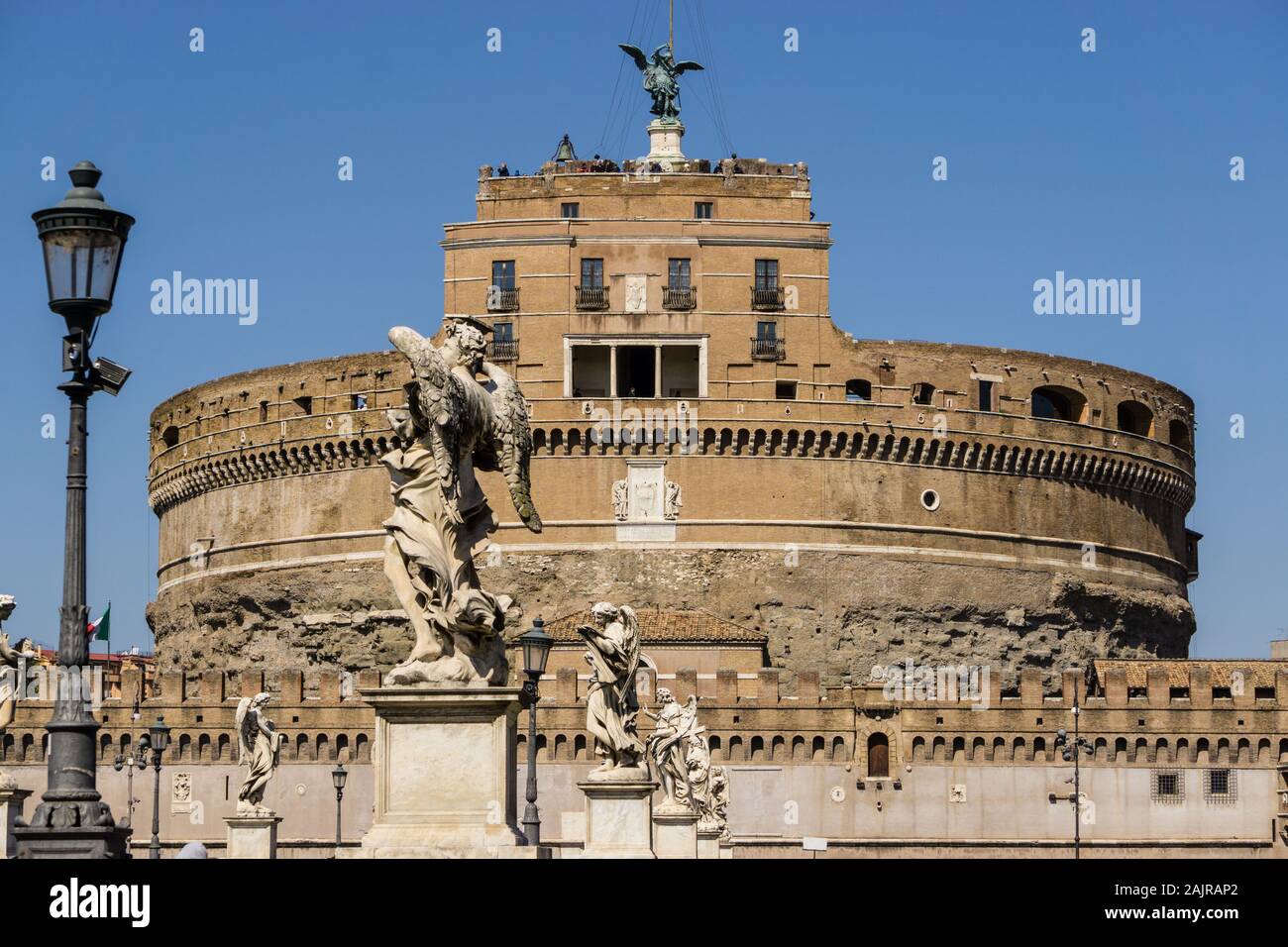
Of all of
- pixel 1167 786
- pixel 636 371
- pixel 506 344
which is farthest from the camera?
pixel 636 371

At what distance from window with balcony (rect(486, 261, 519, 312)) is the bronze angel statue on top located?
61.0m

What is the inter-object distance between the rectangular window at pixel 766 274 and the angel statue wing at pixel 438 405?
61.8 meters

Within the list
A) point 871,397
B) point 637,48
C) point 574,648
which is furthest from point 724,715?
point 637,48

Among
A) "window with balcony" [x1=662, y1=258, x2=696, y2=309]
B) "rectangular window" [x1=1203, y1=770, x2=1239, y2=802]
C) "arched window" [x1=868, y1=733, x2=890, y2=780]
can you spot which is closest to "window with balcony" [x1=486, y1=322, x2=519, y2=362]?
"window with balcony" [x1=662, y1=258, x2=696, y2=309]

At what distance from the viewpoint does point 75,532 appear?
12.7 m

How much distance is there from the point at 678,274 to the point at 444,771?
204ft

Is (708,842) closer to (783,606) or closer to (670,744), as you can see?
(670,744)

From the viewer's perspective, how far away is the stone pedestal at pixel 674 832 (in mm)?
23328

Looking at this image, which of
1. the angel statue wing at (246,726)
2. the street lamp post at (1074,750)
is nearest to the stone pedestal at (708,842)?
the angel statue wing at (246,726)

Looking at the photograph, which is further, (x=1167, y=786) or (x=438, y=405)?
(x=1167, y=786)

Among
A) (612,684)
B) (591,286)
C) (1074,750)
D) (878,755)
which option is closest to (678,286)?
(591,286)

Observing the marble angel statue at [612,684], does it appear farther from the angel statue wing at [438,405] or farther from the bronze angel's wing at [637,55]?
the bronze angel's wing at [637,55]

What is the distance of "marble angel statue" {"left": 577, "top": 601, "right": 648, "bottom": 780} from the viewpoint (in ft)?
53.9
